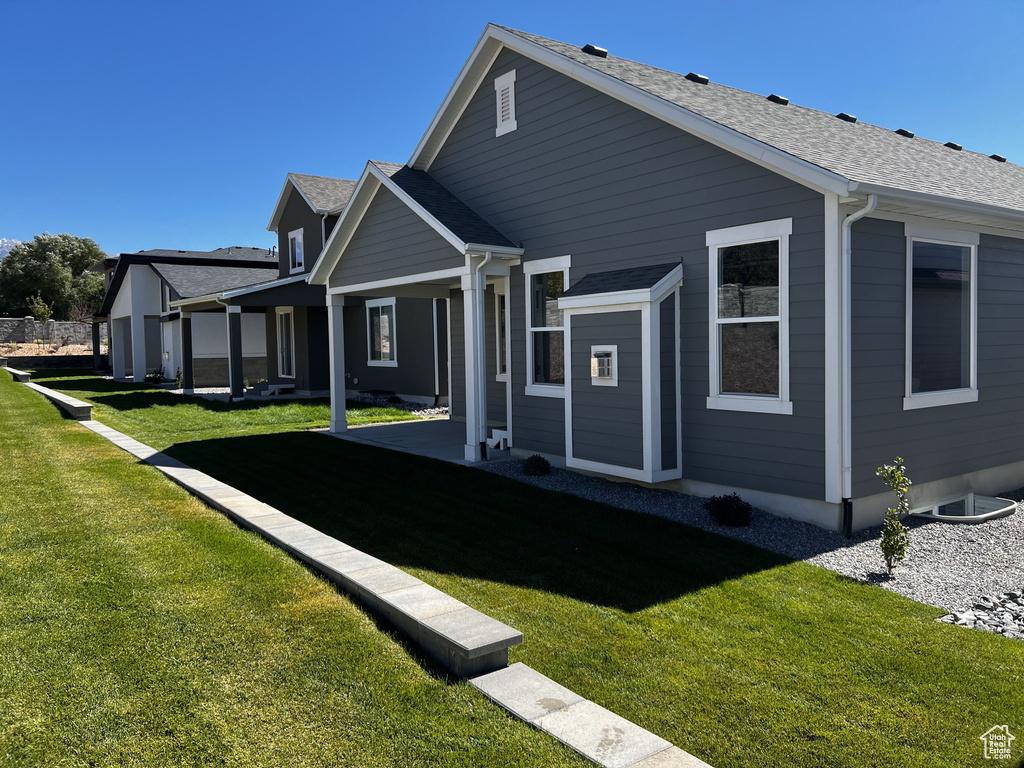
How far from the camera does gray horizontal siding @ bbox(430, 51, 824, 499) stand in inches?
263

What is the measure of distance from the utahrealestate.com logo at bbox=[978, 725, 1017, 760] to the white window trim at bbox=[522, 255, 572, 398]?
21.3ft

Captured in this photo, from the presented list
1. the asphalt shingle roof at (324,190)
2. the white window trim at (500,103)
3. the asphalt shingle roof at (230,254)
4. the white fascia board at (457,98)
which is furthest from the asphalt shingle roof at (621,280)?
the asphalt shingle roof at (230,254)

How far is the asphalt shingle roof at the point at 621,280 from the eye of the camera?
24.9 feet

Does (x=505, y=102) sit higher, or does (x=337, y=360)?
(x=505, y=102)

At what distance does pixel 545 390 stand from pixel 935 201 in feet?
16.4

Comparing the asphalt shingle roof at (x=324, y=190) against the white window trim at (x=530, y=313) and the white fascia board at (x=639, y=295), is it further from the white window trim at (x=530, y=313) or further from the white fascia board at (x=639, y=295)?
the white fascia board at (x=639, y=295)

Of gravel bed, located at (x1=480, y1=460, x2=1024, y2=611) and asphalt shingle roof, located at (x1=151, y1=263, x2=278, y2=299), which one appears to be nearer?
gravel bed, located at (x1=480, y1=460, x2=1024, y2=611)

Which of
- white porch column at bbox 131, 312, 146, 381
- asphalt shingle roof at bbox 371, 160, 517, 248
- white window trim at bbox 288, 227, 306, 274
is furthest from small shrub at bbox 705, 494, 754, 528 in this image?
white porch column at bbox 131, 312, 146, 381

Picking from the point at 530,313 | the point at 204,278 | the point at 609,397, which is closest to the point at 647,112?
the point at 530,313

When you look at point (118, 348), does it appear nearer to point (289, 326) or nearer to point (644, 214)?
point (289, 326)

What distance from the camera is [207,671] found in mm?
3635

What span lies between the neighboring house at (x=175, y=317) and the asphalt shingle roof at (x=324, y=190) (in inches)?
181

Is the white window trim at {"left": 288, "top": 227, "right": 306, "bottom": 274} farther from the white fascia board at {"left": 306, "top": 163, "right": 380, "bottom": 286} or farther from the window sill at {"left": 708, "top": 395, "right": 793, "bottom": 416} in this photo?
the window sill at {"left": 708, "top": 395, "right": 793, "bottom": 416}

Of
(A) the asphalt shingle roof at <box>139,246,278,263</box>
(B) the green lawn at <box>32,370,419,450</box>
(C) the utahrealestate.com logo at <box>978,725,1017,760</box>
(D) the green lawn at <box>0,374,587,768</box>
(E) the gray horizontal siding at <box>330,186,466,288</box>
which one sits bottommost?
(C) the utahrealestate.com logo at <box>978,725,1017,760</box>
